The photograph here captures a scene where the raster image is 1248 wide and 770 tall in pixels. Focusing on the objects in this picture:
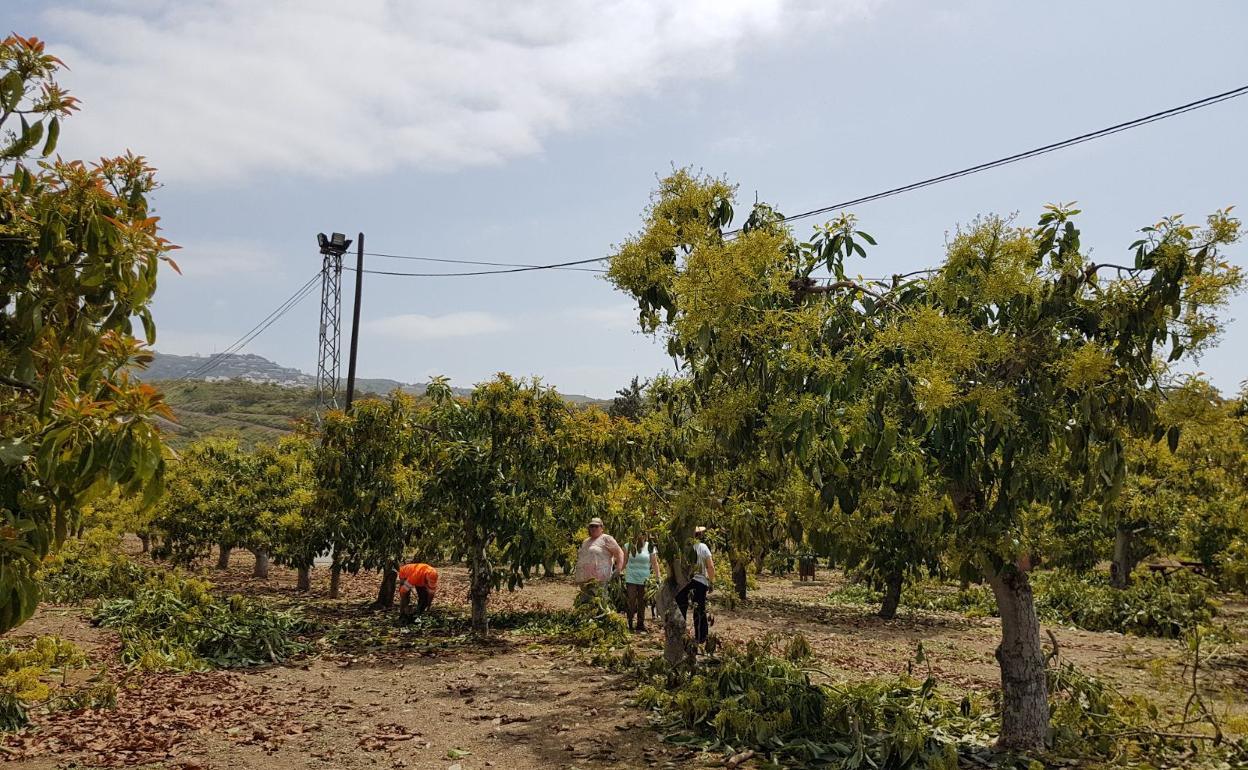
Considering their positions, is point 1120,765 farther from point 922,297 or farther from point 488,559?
Answer: point 488,559

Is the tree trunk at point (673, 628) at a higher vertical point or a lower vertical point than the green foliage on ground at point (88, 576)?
higher

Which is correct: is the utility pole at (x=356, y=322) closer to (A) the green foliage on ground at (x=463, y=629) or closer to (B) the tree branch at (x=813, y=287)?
(A) the green foliage on ground at (x=463, y=629)

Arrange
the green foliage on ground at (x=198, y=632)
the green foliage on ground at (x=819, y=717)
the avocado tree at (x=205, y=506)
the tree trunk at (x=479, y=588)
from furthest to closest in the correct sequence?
the avocado tree at (x=205, y=506) → the tree trunk at (x=479, y=588) → the green foliage on ground at (x=198, y=632) → the green foliage on ground at (x=819, y=717)

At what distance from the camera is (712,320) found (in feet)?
19.2

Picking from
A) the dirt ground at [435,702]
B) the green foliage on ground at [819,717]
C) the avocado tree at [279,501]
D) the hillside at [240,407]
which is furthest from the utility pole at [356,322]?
the hillside at [240,407]

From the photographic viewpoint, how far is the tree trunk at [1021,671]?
5863mm

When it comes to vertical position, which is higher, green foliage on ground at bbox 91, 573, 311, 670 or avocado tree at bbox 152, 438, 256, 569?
avocado tree at bbox 152, 438, 256, 569

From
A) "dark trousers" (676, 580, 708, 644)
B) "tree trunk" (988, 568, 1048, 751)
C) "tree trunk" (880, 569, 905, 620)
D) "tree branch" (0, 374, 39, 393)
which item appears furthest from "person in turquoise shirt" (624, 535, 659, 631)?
"tree branch" (0, 374, 39, 393)

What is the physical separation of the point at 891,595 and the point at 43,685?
13085 mm

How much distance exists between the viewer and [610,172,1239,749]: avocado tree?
504 centimetres

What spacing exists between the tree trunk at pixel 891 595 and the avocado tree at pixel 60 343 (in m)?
13.7

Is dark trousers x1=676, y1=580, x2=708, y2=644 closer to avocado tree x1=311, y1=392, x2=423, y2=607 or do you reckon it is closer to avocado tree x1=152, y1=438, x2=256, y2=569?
avocado tree x1=311, y1=392, x2=423, y2=607

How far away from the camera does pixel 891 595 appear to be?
49.4 feet

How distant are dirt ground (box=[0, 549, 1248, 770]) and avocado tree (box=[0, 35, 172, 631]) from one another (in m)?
3.78
